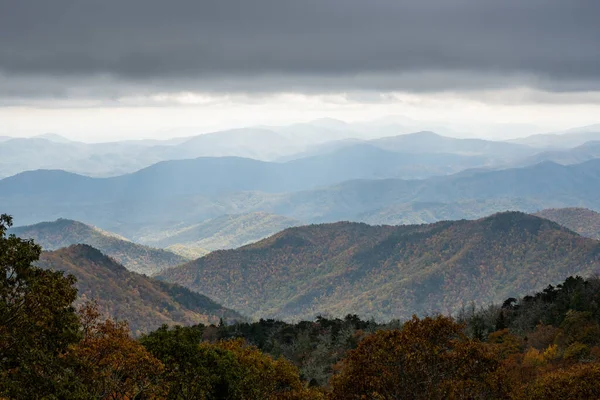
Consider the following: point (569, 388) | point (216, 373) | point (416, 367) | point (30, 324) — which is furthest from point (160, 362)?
point (569, 388)

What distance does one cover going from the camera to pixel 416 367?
32875 mm

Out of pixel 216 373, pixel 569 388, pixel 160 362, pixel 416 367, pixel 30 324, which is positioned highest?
pixel 30 324

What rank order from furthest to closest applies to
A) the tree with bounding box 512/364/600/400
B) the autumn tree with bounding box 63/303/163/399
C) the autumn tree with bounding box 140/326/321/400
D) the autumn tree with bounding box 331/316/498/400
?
the autumn tree with bounding box 140/326/321/400 < the tree with bounding box 512/364/600/400 < the autumn tree with bounding box 331/316/498/400 < the autumn tree with bounding box 63/303/163/399

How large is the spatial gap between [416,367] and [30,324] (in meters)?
19.6

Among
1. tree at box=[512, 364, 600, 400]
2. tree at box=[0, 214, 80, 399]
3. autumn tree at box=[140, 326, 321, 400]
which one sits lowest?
autumn tree at box=[140, 326, 321, 400]

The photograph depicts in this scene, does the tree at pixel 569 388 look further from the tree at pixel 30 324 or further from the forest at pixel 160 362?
the tree at pixel 30 324

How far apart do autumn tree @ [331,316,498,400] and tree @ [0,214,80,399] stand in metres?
14.6

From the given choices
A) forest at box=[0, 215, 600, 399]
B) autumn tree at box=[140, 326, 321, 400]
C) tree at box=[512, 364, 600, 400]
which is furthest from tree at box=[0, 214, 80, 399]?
tree at box=[512, 364, 600, 400]

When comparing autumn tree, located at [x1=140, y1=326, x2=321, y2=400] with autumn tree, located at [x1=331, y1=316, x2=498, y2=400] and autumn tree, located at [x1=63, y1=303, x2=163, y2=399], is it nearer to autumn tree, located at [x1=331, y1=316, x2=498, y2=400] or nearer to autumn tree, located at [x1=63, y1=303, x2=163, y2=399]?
autumn tree, located at [x1=63, y1=303, x2=163, y2=399]

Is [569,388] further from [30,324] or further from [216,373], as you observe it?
[30,324]

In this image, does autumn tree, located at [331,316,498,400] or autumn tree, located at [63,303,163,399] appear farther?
autumn tree, located at [331,316,498,400]

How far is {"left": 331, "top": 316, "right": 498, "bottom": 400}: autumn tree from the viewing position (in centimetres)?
3278

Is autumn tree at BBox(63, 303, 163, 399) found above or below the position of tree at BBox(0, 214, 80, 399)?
below

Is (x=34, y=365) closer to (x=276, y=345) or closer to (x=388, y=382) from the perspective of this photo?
(x=388, y=382)
